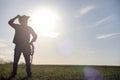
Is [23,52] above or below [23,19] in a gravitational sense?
below

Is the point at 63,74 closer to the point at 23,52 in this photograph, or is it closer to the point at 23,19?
the point at 23,52

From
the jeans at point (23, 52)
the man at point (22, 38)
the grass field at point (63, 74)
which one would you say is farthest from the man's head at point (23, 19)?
the grass field at point (63, 74)

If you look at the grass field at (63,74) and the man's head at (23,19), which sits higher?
the man's head at (23,19)

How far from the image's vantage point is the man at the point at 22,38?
41.3ft

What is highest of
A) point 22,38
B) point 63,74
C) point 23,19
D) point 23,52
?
point 23,19

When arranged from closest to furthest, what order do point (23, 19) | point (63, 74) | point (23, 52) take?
1. point (23, 19)
2. point (23, 52)
3. point (63, 74)

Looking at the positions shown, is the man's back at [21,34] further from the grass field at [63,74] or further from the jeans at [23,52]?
the grass field at [63,74]

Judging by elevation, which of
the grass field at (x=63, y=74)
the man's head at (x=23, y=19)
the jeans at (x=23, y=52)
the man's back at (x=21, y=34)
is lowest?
the grass field at (x=63, y=74)

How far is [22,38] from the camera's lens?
1275cm

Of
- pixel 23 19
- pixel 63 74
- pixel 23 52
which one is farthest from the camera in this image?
pixel 63 74

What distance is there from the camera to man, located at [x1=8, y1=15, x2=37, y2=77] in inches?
496

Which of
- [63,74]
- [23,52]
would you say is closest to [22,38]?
[23,52]

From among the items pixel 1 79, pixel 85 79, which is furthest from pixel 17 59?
pixel 85 79

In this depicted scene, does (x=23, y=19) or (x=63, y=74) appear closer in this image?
(x=23, y=19)
